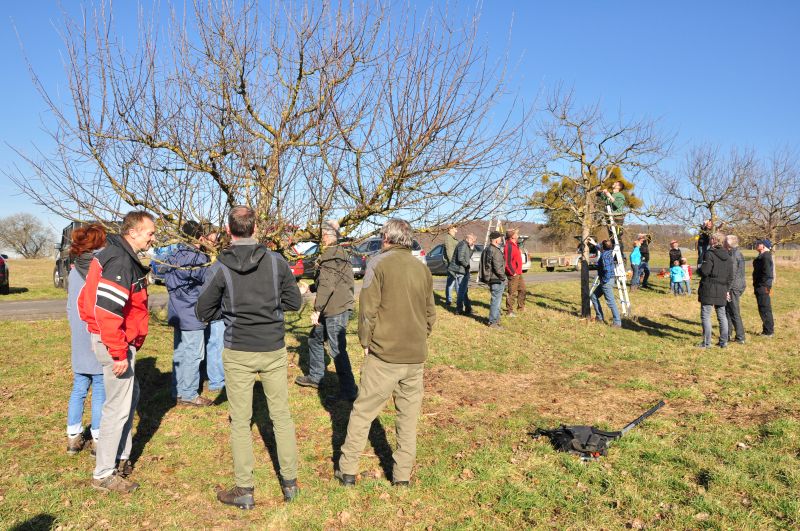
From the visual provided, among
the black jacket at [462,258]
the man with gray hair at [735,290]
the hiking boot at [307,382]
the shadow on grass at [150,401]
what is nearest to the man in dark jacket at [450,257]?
the black jacket at [462,258]

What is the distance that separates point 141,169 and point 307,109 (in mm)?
1758

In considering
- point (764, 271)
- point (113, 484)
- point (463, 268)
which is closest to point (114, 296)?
point (113, 484)

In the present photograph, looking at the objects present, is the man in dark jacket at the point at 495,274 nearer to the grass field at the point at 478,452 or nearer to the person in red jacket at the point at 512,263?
the person in red jacket at the point at 512,263

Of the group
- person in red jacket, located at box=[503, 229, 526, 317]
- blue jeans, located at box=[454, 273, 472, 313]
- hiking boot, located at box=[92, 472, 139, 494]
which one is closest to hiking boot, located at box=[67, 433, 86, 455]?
hiking boot, located at box=[92, 472, 139, 494]

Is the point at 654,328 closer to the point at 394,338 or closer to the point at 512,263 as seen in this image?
the point at 512,263

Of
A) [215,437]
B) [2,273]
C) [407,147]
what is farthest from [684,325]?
[2,273]

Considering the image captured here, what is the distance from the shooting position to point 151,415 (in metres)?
5.62

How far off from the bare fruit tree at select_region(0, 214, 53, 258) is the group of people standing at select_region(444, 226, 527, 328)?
2180 inches

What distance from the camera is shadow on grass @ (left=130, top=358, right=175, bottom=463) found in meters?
5.04

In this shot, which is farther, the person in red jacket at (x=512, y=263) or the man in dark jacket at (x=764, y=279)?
the person in red jacket at (x=512, y=263)

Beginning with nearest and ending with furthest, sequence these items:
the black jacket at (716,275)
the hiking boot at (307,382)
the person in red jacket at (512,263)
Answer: the hiking boot at (307,382) → the black jacket at (716,275) → the person in red jacket at (512,263)

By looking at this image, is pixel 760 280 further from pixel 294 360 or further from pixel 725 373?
pixel 294 360

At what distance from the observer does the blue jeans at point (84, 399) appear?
14.4ft

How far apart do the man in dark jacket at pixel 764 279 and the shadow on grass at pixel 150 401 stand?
10.0 m
